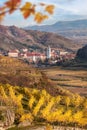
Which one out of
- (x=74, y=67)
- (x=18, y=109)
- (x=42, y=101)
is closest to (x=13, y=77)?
(x=42, y=101)

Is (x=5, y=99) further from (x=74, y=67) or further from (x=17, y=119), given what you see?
(x=74, y=67)

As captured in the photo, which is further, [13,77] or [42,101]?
[13,77]

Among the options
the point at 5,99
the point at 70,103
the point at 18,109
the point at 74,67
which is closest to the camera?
the point at 18,109

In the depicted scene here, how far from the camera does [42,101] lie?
32562 mm

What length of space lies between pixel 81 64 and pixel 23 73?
107 meters

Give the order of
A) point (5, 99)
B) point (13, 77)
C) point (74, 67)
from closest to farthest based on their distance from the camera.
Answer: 1. point (5, 99)
2. point (13, 77)
3. point (74, 67)

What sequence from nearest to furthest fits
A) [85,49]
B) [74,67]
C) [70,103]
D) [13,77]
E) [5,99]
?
[5,99], [70,103], [13,77], [74,67], [85,49]

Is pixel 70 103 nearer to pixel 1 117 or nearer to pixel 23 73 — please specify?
pixel 1 117

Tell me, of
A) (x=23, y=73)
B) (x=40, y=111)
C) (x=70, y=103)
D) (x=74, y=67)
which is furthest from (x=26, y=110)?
(x=74, y=67)

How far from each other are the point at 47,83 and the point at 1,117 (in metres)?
28.1

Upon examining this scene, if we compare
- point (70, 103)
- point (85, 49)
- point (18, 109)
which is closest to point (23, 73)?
point (70, 103)

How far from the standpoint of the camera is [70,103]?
121 feet

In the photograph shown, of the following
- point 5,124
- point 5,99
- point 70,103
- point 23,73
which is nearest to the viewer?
point 5,124

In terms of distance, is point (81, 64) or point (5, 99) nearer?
point (5, 99)
